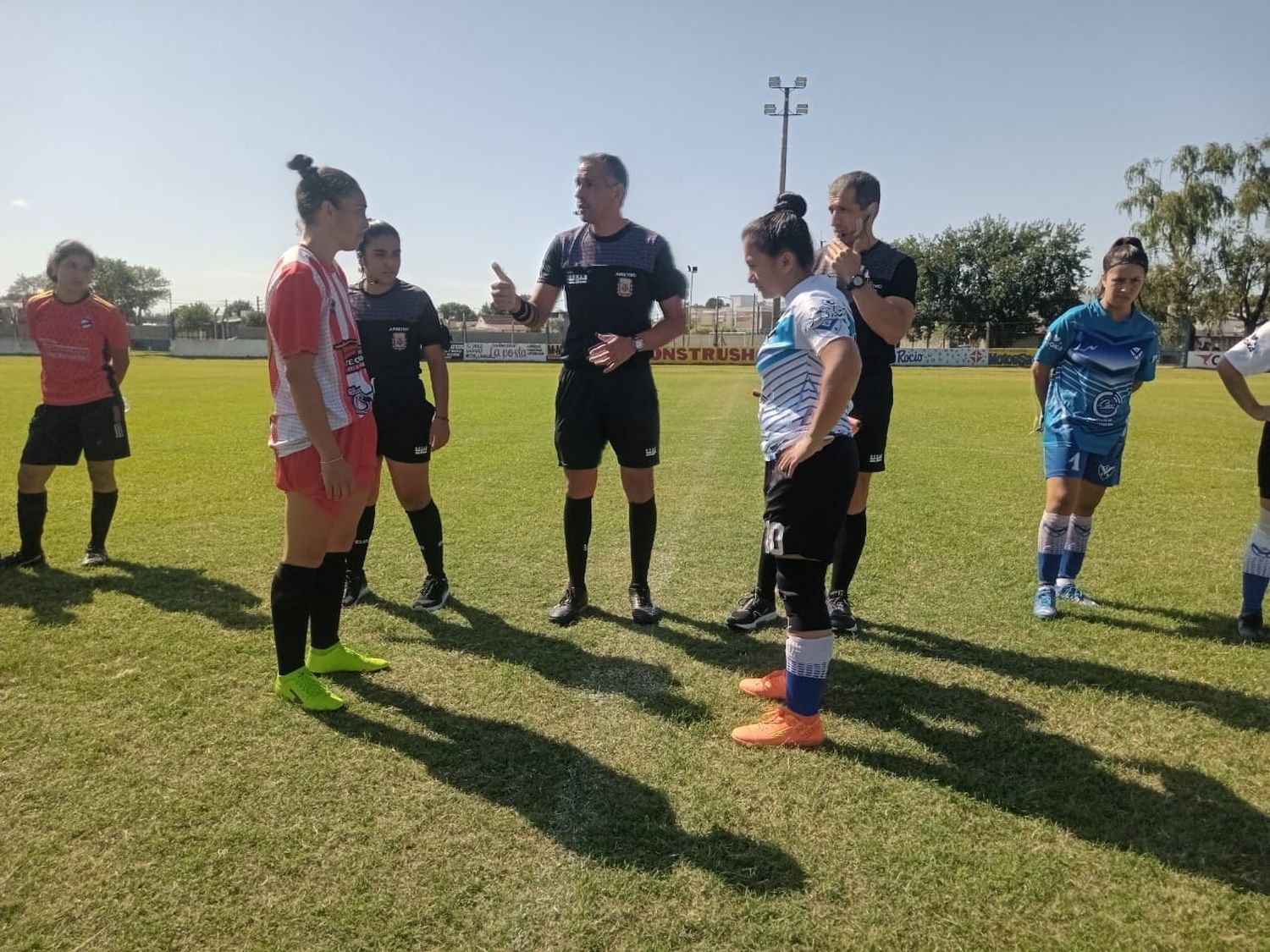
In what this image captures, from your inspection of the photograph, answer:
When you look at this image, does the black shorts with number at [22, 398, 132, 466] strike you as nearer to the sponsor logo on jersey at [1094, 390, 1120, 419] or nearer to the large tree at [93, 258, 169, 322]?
the sponsor logo on jersey at [1094, 390, 1120, 419]

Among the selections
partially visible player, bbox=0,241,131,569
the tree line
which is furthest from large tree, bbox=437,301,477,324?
partially visible player, bbox=0,241,131,569

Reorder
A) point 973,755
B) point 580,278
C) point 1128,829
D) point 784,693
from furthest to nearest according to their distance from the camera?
point 580,278, point 784,693, point 973,755, point 1128,829

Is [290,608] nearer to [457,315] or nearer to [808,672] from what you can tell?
[808,672]

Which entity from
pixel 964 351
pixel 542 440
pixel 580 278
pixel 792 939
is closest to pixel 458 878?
pixel 792 939

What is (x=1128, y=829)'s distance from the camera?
2.46 metres

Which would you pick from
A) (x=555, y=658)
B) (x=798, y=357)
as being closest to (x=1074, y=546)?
(x=798, y=357)

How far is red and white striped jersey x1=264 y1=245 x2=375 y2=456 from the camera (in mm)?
2893

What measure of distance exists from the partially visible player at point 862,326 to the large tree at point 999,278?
51.5 meters

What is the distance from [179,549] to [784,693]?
4.55 m

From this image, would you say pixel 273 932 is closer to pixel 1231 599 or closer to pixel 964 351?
pixel 1231 599

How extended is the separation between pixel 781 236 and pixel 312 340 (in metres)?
1.80

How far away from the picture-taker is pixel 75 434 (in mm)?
5309

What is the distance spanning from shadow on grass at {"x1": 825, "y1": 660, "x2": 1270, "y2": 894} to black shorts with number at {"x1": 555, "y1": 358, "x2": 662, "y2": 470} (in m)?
1.66

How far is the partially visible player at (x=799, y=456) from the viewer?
2.75 metres
